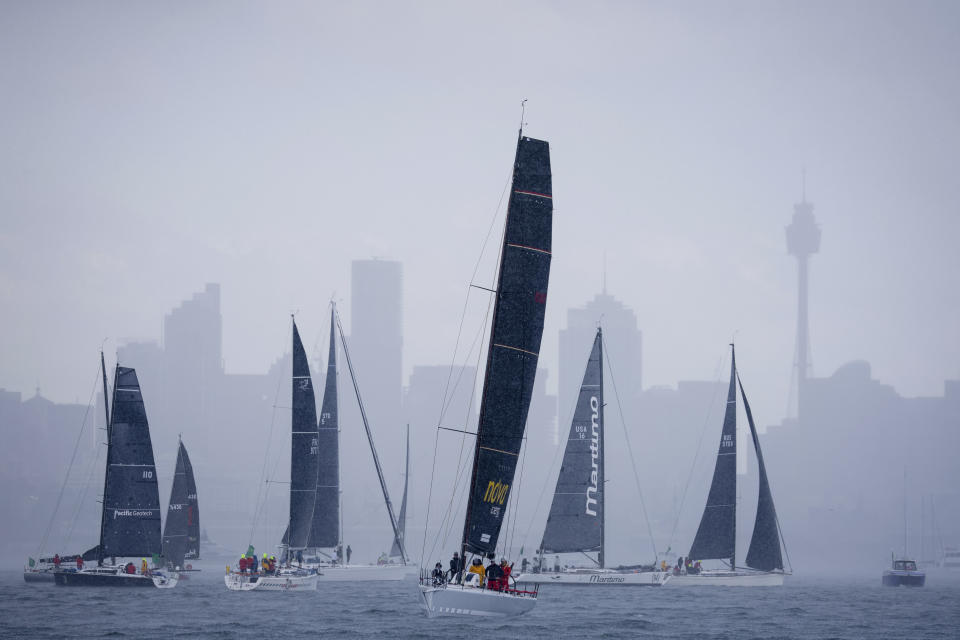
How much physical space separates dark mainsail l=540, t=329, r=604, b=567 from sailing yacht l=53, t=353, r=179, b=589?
63.3 ft

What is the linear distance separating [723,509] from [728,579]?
357 cm

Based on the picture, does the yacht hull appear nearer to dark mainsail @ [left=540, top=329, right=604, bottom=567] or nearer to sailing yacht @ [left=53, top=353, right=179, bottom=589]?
sailing yacht @ [left=53, top=353, right=179, bottom=589]

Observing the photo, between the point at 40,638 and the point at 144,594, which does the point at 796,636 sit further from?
the point at 144,594

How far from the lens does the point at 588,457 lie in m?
64.4

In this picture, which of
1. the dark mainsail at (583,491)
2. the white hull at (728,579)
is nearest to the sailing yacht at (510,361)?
the dark mainsail at (583,491)

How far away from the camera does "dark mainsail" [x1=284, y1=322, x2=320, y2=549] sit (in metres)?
63.4

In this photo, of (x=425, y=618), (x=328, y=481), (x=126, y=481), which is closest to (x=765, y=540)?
(x=328, y=481)

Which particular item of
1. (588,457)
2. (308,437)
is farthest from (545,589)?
(308,437)

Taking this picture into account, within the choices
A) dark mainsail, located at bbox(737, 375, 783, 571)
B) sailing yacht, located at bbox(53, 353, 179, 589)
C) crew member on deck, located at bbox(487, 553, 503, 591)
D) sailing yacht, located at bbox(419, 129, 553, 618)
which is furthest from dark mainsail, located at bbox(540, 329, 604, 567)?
sailing yacht, located at bbox(419, 129, 553, 618)

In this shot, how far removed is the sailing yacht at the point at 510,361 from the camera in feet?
127

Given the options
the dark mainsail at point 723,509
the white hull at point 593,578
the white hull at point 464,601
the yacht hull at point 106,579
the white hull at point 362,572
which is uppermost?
the dark mainsail at point 723,509

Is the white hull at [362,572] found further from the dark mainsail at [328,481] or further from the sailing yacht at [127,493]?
the sailing yacht at [127,493]

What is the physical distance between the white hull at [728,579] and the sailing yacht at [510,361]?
29.4 metres

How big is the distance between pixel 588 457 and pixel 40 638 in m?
30.8
